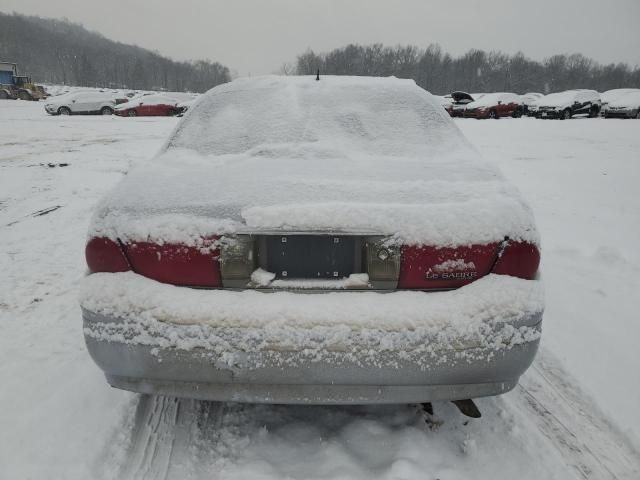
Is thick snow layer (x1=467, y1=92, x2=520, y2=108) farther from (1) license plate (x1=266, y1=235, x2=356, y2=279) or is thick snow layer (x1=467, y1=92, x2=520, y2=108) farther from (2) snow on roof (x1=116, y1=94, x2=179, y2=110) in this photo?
(1) license plate (x1=266, y1=235, x2=356, y2=279)

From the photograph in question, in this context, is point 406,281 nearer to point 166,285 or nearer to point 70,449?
point 166,285

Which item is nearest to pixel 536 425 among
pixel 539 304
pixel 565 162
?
pixel 539 304

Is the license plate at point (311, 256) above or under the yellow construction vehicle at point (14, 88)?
under

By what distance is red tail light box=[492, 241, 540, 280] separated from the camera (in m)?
1.69

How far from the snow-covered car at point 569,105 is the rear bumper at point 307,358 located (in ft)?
90.5

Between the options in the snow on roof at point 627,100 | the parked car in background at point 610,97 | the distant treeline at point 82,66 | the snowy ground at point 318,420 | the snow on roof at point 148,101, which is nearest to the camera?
the snowy ground at point 318,420

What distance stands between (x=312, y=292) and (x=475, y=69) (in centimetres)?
11278

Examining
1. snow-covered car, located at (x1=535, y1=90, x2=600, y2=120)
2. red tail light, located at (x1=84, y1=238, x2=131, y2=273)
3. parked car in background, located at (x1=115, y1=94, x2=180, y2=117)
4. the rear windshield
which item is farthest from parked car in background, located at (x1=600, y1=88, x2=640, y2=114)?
red tail light, located at (x1=84, y1=238, x2=131, y2=273)

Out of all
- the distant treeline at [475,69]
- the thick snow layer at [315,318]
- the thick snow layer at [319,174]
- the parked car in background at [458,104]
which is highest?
the distant treeline at [475,69]

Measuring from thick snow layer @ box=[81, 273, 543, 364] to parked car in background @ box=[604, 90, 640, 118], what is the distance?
29.2 meters

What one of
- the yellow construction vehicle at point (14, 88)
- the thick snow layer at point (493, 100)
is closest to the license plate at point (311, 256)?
the thick snow layer at point (493, 100)

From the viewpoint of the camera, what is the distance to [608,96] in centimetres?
2695

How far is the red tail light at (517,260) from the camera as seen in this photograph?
66.4 inches

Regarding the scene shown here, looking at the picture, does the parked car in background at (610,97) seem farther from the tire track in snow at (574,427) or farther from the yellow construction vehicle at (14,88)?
the yellow construction vehicle at (14,88)
